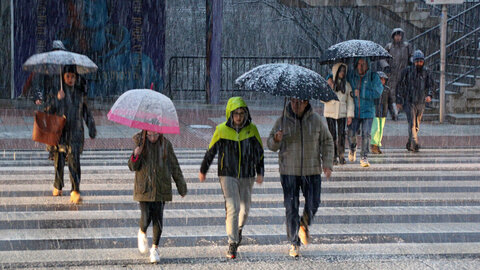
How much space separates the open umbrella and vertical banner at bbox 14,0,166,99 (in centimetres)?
1419

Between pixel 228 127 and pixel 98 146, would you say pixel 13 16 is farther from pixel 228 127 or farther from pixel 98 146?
pixel 228 127

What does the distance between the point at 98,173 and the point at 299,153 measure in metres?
5.32

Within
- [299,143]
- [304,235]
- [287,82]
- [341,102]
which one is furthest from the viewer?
[341,102]

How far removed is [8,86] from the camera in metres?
23.7

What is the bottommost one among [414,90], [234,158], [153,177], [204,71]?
[153,177]

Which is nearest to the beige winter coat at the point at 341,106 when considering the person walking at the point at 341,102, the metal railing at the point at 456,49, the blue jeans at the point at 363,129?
the person walking at the point at 341,102

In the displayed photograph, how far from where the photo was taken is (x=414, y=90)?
14.3m

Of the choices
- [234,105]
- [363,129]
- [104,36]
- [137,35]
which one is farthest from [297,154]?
[104,36]

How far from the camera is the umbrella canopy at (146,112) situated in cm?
665

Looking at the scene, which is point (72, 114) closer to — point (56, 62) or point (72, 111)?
point (72, 111)

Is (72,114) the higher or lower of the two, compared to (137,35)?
lower

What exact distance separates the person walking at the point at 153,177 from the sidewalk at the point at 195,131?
774cm

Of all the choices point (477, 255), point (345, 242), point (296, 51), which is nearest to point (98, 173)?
point (345, 242)

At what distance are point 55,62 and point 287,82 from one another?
11.0 feet
